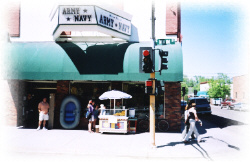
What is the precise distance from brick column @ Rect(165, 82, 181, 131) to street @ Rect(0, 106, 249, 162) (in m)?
1.47

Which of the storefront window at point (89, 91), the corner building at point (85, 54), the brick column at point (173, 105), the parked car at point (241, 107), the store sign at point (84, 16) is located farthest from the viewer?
the parked car at point (241, 107)

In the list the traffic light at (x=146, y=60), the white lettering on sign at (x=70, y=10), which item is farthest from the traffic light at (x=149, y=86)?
the white lettering on sign at (x=70, y=10)

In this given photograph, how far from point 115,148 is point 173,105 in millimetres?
5070

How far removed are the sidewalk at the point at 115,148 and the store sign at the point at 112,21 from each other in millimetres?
5847

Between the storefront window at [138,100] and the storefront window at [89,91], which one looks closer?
the storefront window at [138,100]

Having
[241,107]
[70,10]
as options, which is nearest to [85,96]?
[70,10]

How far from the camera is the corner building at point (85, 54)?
10.8 metres

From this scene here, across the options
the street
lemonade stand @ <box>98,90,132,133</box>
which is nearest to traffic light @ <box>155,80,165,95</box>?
the street

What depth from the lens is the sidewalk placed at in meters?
7.21

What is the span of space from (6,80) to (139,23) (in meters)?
9.01

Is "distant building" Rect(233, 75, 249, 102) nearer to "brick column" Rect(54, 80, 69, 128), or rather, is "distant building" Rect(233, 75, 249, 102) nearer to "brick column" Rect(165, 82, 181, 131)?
"brick column" Rect(165, 82, 181, 131)

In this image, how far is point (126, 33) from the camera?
1193 cm

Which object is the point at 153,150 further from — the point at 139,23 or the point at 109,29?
the point at 139,23

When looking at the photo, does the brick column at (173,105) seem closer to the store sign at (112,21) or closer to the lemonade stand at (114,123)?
the lemonade stand at (114,123)
